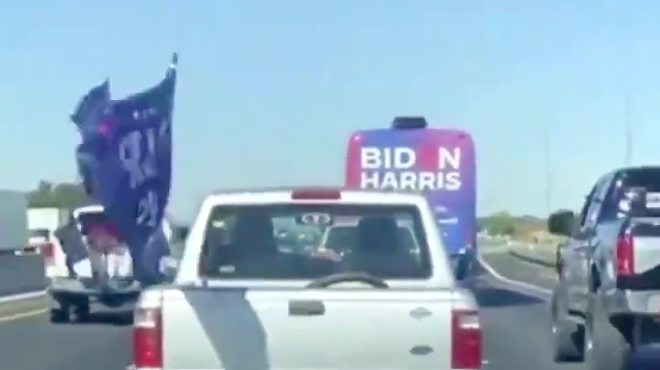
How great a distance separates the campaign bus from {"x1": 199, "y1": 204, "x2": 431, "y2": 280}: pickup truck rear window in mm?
18038

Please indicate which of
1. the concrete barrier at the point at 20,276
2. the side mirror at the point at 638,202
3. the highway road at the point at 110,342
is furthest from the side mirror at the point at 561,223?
the concrete barrier at the point at 20,276

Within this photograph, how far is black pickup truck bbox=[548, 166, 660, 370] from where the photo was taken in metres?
13.1

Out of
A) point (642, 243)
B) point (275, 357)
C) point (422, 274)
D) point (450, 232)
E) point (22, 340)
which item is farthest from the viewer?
point (450, 232)

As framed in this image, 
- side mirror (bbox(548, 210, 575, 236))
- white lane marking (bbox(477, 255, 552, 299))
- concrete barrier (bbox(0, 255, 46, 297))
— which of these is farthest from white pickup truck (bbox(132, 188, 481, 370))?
concrete barrier (bbox(0, 255, 46, 297))

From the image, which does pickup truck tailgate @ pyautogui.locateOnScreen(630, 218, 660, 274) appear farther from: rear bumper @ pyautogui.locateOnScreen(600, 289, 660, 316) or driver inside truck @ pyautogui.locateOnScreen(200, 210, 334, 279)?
driver inside truck @ pyautogui.locateOnScreen(200, 210, 334, 279)

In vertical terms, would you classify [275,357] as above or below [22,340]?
above

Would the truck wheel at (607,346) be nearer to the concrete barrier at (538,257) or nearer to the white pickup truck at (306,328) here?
the white pickup truck at (306,328)

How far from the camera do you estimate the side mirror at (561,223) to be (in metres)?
17.0

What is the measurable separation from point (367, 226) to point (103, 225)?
14943mm

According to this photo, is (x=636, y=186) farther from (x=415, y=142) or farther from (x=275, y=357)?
(x=415, y=142)

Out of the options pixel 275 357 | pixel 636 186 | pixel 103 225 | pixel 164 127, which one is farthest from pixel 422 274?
pixel 164 127

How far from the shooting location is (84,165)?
23812mm

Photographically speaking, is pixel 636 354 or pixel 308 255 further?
pixel 636 354

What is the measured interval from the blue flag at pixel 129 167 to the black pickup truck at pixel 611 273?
7.56 meters
